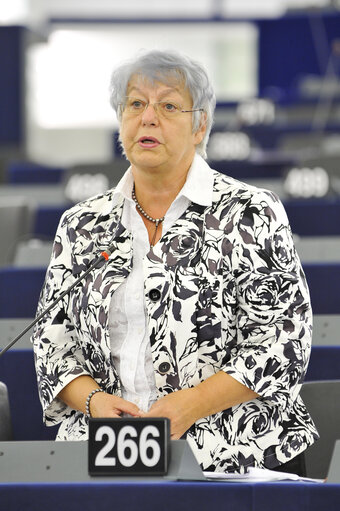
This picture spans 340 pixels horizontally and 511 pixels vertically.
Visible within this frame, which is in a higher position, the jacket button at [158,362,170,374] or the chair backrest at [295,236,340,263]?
the chair backrest at [295,236,340,263]

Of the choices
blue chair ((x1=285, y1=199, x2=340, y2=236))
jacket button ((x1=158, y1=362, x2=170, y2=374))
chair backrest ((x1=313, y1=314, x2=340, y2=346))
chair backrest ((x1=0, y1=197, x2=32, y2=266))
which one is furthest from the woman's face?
chair backrest ((x1=0, y1=197, x2=32, y2=266))

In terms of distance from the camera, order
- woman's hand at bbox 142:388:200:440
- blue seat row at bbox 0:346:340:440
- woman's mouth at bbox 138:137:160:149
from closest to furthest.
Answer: woman's hand at bbox 142:388:200:440
woman's mouth at bbox 138:137:160:149
blue seat row at bbox 0:346:340:440

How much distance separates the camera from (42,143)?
12.8m

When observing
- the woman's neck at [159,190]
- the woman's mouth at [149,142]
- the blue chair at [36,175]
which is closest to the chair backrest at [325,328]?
the woman's neck at [159,190]

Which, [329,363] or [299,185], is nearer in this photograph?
[329,363]

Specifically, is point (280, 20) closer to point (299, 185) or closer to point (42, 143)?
point (42, 143)

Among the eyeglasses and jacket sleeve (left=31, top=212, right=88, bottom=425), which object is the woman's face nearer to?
the eyeglasses

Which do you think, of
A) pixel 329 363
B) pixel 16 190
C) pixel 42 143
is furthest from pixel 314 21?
pixel 329 363

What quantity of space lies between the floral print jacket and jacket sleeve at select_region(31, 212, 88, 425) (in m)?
0.03

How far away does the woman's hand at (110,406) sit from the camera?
76.2 inches

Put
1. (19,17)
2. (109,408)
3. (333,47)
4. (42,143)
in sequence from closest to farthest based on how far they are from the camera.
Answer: (109,408) < (333,47) < (42,143) < (19,17)

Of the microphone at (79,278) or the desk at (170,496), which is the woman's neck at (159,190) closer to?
the microphone at (79,278)

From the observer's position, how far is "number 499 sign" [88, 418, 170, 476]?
1.53 metres

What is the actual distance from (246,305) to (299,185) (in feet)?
8.51
